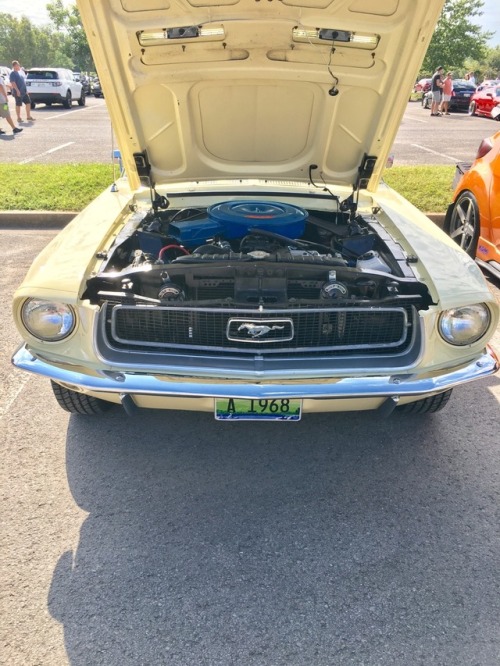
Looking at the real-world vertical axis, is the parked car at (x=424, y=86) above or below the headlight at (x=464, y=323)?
below

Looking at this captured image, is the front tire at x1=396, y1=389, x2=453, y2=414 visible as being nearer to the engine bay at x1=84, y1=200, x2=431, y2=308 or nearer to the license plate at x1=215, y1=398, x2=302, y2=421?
the engine bay at x1=84, y1=200, x2=431, y2=308

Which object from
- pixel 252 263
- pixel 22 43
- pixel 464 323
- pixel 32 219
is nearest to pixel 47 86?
pixel 32 219

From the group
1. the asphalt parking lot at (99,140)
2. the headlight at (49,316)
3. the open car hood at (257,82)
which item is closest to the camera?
the headlight at (49,316)

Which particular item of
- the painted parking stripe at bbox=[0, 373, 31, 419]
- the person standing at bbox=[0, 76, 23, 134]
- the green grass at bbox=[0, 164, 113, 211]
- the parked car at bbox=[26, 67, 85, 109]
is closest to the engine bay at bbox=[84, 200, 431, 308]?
the painted parking stripe at bbox=[0, 373, 31, 419]

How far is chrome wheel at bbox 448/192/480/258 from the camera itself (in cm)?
515

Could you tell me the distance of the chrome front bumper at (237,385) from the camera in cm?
231

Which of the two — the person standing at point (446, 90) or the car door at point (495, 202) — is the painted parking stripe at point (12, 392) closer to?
the car door at point (495, 202)

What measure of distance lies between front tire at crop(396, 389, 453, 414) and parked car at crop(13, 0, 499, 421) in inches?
0.5

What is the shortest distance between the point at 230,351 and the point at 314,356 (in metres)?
0.40

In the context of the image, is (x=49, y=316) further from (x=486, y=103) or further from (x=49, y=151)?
(x=486, y=103)

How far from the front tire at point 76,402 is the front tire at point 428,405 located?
67.3 inches

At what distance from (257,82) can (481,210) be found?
2.86m

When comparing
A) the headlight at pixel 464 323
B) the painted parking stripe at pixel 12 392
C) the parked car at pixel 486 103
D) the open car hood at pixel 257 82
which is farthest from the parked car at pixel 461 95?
the painted parking stripe at pixel 12 392

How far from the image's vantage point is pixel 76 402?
9.50 ft
